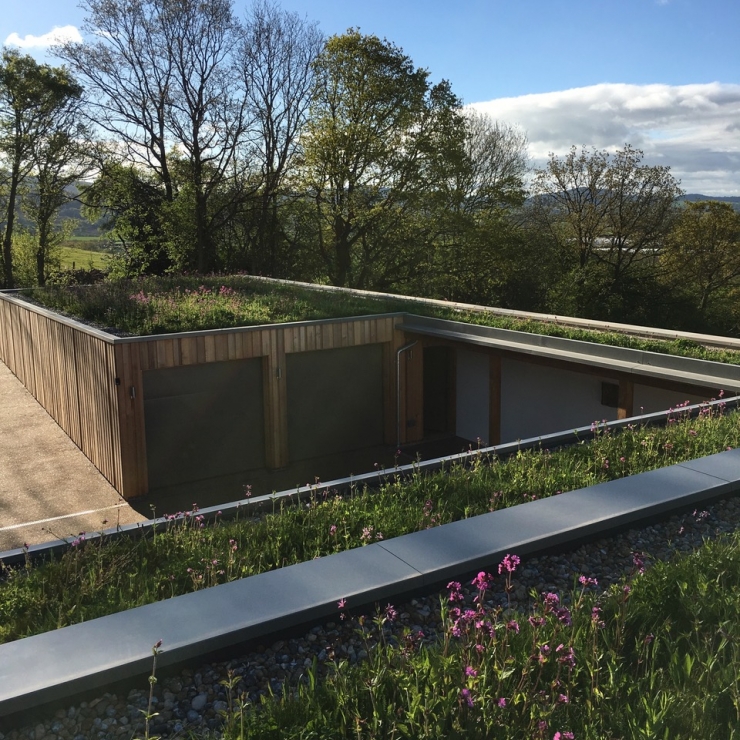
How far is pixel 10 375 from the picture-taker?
1656cm

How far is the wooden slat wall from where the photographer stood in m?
9.78

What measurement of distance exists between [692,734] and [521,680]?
1.83 feet

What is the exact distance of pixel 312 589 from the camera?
3.15 metres

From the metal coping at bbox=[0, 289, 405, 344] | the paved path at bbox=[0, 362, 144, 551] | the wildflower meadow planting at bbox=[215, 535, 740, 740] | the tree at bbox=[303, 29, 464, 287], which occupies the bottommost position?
the paved path at bbox=[0, 362, 144, 551]

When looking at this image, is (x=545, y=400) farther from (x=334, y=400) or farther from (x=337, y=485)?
(x=337, y=485)

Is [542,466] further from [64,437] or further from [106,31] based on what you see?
[106,31]

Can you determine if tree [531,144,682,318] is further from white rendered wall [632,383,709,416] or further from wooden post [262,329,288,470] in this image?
wooden post [262,329,288,470]

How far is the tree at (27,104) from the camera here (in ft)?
77.5

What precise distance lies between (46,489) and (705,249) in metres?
21.6

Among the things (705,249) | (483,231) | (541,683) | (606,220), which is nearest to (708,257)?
(705,249)

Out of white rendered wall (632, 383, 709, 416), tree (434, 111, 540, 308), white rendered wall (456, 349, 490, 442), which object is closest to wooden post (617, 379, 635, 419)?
white rendered wall (632, 383, 709, 416)

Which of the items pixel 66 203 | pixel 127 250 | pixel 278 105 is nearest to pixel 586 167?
pixel 278 105

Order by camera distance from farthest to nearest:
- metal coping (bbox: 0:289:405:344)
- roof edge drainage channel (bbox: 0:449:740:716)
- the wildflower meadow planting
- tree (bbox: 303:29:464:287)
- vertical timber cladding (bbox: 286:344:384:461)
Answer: tree (bbox: 303:29:464:287) < vertical timber cladding (bbox: 286:344:384:461) < metal coping (bbox: 0:289:405:344) < roof edge drainage channel (bbox: 0:449:740:716) < the wildflower meadow planting

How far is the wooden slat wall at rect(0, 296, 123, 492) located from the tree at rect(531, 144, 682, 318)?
17191 millimetres
